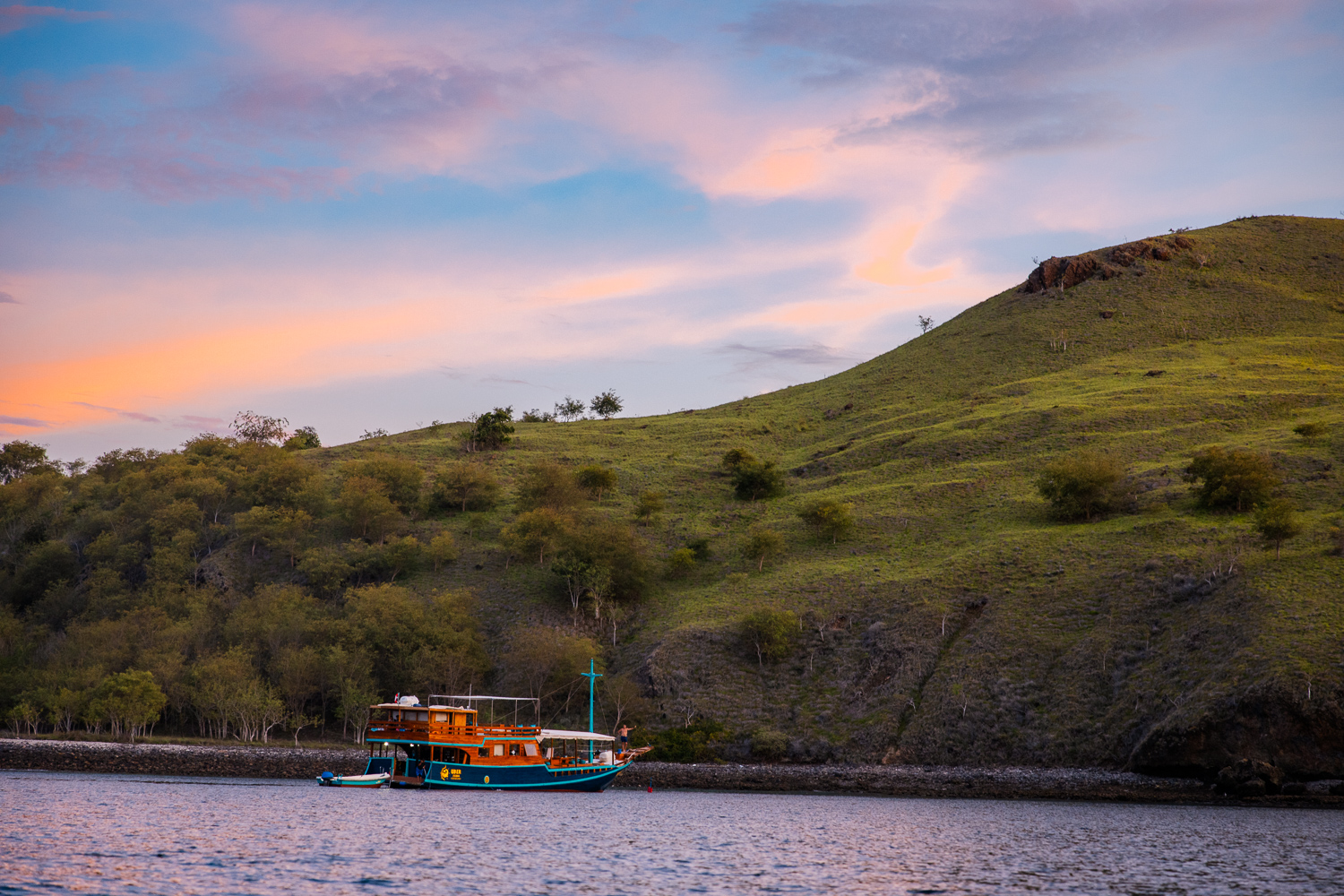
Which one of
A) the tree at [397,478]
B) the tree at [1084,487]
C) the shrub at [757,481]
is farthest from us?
the tree at [397,478]

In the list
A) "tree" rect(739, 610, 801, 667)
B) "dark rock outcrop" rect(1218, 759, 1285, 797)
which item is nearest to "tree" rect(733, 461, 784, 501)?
"tree" rect(739, 610, 801, 667)

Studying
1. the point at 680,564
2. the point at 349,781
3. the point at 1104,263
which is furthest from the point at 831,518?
the point at 1104,263

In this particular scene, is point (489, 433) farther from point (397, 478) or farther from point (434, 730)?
point (434, 730)

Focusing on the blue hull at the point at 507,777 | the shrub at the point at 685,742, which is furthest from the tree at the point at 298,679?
the shrub at the point at 685,742

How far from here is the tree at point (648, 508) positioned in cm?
12709

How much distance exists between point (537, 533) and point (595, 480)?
22284 mm

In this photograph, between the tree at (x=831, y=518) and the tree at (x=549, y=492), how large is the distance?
3133cm

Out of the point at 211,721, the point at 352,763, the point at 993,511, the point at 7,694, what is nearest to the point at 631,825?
the point at 352,763

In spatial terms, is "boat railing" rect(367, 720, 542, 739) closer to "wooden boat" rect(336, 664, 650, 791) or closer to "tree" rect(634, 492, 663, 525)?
"wooden boat" rect(336, 664, 650, 791)

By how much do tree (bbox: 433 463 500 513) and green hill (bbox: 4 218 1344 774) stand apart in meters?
2.40

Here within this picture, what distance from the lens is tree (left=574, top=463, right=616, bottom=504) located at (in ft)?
452

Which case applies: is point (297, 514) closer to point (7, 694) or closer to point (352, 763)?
point (7, 694)

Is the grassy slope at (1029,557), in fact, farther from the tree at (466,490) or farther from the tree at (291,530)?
the tree at (291,530)

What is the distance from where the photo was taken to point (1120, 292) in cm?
17825
